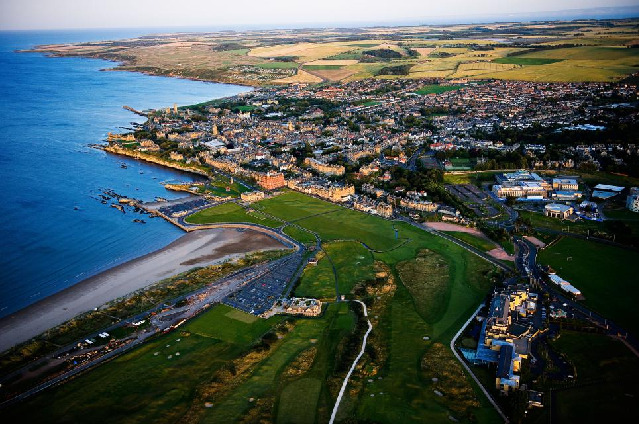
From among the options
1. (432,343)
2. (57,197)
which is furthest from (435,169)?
(57,197)

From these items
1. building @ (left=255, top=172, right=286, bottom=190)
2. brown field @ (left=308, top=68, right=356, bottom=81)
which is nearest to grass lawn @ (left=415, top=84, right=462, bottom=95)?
brown field @ (left=308, top=68, right=356, bottom=81)

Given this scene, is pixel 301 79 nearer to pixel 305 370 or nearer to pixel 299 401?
pixel 305 370

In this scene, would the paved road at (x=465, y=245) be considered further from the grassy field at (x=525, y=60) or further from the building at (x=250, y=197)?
the grassy field at (x=525, y=60)

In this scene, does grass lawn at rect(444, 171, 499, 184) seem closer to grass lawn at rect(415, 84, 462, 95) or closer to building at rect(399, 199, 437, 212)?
building at rect(399, 199, 437, 212)

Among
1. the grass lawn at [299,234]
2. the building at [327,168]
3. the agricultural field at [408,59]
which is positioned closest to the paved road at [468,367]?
the grass lawn at [299,234]

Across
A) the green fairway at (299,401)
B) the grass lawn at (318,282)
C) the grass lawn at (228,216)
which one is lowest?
the green fairway at (299,401)

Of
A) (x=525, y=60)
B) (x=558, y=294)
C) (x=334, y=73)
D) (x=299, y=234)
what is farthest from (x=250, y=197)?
(x=525, y=60)

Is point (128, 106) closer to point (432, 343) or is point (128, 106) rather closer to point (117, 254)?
point (117, 254)
